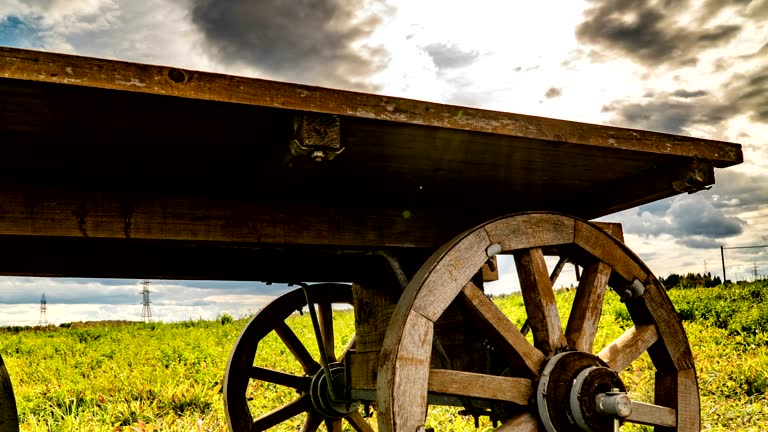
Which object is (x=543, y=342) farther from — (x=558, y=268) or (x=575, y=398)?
(x=558, y=268)

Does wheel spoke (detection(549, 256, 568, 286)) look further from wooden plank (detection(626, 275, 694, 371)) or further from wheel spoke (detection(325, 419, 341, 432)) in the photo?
wheel spoke (detection(325, 419, 341, 432))

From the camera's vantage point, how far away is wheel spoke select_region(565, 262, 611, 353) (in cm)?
304

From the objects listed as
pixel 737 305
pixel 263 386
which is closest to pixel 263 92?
pixel 263 386

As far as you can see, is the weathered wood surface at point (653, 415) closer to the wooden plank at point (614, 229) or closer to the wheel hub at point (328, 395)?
the wooden plank at point (614, 229)

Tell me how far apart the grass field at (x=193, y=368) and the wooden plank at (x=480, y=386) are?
3824 millimetres

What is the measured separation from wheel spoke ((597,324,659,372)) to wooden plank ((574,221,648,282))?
0.27 meters

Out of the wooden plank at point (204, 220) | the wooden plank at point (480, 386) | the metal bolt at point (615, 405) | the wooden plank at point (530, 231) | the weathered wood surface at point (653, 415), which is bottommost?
the weathered wood surface at point (653, 415)

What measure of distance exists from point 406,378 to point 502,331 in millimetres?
571

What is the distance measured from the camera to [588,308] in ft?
10.2

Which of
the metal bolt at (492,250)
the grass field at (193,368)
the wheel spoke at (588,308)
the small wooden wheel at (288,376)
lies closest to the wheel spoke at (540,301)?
the wheel spoke at (588,308)

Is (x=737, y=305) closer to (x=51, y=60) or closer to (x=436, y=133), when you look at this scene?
(x=436, y=133)

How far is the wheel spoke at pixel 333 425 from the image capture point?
490cm

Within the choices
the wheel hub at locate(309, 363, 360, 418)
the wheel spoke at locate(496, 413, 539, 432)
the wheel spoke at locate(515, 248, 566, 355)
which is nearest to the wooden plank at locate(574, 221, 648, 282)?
the wheel spoke at locate(515, 248, 566, 355)

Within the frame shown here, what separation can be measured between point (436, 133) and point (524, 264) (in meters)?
0.83
